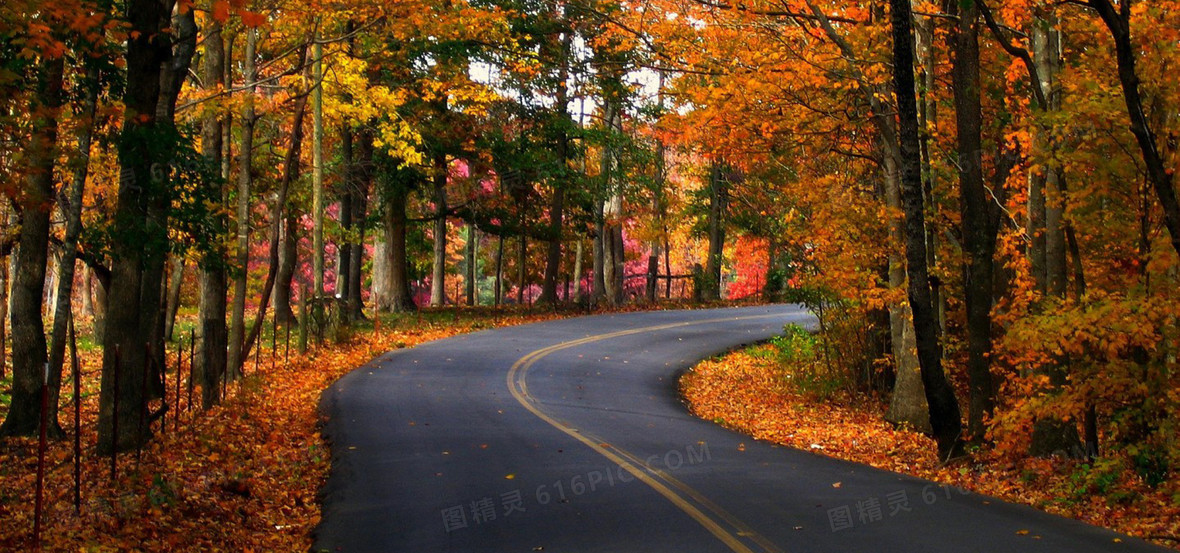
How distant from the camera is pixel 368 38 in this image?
19.6m

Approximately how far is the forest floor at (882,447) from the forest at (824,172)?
0.35 metres

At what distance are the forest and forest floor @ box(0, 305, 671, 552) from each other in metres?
0.55

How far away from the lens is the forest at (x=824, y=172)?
34.3 ft

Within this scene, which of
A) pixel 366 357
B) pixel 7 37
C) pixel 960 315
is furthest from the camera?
pixel 366 357

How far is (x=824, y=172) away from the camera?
2180cm

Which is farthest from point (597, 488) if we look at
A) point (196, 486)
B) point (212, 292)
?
point (212, 292)

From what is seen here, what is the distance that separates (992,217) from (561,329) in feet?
57.3

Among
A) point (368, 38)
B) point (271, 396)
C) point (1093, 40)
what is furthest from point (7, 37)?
point (1093, 40)

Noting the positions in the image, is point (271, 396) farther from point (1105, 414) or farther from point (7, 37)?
point (1105, 414)

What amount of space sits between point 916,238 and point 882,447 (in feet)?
14.6

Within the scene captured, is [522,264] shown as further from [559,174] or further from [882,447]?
[882,447]

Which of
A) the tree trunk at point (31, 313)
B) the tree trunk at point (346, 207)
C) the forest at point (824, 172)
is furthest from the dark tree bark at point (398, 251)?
the tree trunk at point (31, 313)

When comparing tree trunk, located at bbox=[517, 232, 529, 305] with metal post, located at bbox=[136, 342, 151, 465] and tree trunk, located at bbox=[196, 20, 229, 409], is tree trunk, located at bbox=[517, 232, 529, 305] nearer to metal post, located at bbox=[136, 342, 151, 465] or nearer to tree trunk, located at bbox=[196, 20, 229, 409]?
tree trunk, located at bbox=[196, 20, 229, 409]

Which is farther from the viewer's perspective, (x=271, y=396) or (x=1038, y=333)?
(x=271, y=396)
